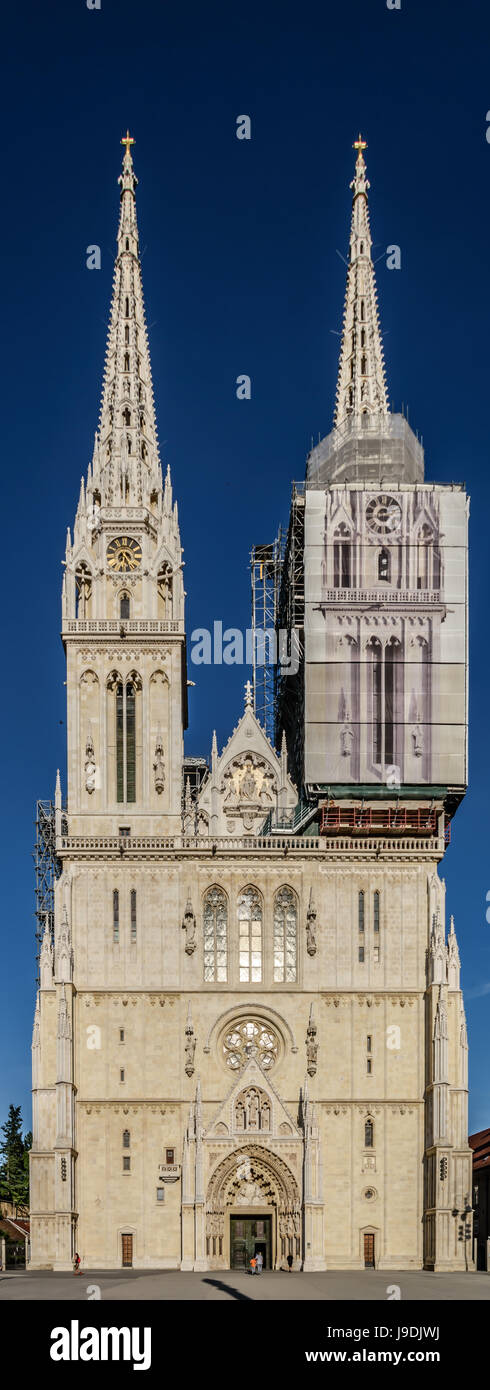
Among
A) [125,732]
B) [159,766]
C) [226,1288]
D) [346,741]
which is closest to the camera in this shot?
[226,1288]

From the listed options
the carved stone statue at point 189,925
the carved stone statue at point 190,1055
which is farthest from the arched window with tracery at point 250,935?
the carved stone statue at point 190,1055

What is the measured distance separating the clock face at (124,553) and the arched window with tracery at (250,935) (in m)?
15.9

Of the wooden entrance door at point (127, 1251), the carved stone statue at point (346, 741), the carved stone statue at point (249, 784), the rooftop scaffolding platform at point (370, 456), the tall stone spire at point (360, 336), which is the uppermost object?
the tall stone spire at point (360, 336)

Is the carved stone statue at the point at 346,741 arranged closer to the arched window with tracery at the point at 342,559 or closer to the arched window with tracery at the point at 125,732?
the arched window with tracery at the point at 342,559

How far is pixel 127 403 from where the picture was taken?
8412 cm

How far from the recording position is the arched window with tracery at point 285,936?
247 ft

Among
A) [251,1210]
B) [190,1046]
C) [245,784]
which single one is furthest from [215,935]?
[251,1210]

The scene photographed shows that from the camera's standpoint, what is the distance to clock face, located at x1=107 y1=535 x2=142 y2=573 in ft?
266

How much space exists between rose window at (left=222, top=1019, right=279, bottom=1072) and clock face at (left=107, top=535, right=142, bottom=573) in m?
21.0

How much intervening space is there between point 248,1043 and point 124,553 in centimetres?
2257

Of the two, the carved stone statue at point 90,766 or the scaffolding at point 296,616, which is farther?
the scaffolding at point 296,616

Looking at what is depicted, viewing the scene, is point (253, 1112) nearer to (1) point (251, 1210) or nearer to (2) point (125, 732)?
(1) point (251, 1210)

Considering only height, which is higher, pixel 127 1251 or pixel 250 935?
pixel 250 935

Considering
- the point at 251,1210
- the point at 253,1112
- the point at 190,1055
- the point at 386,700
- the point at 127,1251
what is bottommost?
the point at 127,1251
